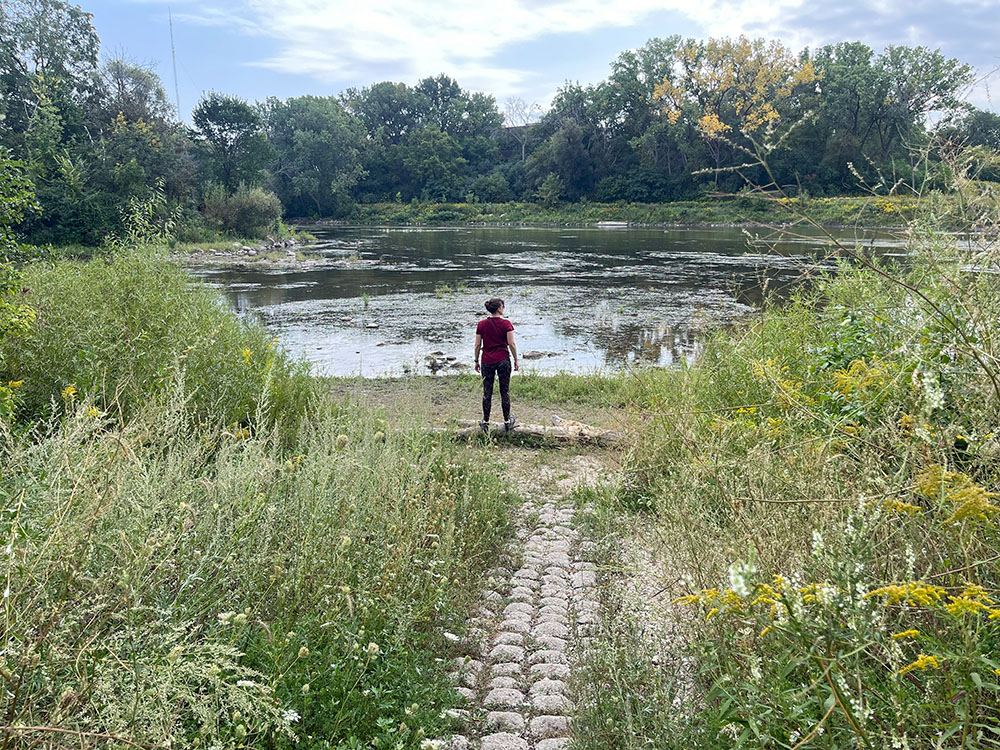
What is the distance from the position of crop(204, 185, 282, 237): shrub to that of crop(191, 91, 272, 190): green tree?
12173 mm

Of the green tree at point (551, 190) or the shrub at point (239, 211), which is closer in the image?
the shrub at point (239, 211)

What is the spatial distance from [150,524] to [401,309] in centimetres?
1612

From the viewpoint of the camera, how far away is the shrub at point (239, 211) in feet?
131

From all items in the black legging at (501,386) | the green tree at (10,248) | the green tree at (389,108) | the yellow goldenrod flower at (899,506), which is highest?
the green tree at (389,108)

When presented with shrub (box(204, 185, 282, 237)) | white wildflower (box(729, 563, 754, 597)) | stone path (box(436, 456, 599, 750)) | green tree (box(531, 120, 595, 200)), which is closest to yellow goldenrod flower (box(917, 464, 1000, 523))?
white wildflower (box(729, 563, 754, 597))

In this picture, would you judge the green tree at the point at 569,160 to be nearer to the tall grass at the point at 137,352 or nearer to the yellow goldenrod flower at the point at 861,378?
the tall grass at the point at 137,352

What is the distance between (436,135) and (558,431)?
81.3m

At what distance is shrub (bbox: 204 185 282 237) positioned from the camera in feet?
131

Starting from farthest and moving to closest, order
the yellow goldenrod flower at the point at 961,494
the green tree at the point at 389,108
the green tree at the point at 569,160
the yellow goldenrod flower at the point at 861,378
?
the green tree at the point at 389,108 → the green tree at the point at 569,160 → the yellow goldenrod flower at the point at 861,378 → the yellow goldenrod flower at the point at 961,494

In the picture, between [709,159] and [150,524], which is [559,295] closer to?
[150,524]

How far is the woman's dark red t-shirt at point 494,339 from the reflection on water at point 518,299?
8.14 feet

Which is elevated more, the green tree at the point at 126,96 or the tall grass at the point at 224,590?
the green tree at the point at 126,96

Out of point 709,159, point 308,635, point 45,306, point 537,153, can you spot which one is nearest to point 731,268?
point 45,306

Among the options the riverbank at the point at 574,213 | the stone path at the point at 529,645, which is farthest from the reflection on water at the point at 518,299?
the riverbank at the point at 574,213
